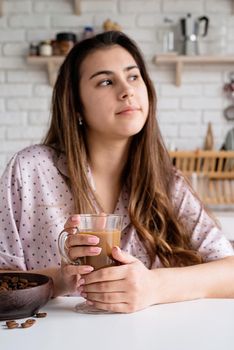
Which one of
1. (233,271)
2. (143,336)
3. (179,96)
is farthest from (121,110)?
(179,96)

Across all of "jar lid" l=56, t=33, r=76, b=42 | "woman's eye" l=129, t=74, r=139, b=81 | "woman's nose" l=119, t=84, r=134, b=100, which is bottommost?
"woman's nose" l=119, t=84, r=134, b=100

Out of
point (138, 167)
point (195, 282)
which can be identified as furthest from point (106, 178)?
point (195, 282)

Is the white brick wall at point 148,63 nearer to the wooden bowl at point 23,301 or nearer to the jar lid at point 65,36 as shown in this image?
the jar lid at point 65,36

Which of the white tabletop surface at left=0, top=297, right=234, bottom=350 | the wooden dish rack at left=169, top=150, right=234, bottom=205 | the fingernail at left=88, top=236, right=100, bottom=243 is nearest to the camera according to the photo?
the white tabletop surface at left=0, top=297, right=234, bottom=350

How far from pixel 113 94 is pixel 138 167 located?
9.2 inches

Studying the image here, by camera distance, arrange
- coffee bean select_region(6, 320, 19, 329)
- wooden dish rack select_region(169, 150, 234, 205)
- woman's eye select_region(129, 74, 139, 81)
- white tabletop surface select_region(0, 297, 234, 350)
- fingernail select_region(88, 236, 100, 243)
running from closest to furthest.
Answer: white tabletop surface select_region(0, 297, 234, 350) < coffee bean select_region(6, 320, 19, 329) < fingernail select_region(88, 236, 100, 243) < woman's eye select_region(129, 74, 139, 81) < wooden dish rack select_region(169, 150, 234, 205)

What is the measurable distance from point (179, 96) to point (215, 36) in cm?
42

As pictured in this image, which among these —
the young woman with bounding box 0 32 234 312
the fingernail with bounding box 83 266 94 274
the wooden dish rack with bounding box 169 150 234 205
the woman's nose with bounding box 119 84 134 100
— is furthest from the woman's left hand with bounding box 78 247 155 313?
the wooden dish rack with bounding box 169 150 234 205

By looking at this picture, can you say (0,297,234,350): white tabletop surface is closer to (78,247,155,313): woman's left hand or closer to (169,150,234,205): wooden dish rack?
(78,247,155,313): woman's left hand

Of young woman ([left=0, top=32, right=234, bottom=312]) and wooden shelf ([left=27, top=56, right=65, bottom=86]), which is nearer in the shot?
young woman ([left=0, top=32, right=234, bottom=312])

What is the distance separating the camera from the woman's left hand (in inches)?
48.3

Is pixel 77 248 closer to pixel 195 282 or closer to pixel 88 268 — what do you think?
pixel 88 268

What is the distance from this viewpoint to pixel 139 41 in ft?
12.8

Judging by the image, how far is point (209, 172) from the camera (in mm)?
3744
